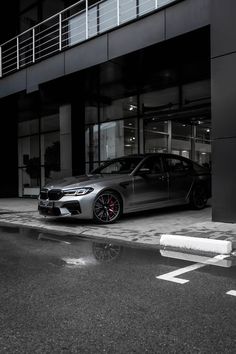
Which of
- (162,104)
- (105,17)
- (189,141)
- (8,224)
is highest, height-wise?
(105,17)

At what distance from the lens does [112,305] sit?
3590 millimetres

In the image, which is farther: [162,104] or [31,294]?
[162,104]

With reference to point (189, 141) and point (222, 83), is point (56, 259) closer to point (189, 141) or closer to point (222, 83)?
point (222, 83)

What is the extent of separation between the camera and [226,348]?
2701 mm

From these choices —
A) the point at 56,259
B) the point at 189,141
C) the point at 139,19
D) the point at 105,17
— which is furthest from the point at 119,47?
the point at 56,259

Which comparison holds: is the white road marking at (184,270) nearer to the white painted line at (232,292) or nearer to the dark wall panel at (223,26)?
the white painted line at (232,292)

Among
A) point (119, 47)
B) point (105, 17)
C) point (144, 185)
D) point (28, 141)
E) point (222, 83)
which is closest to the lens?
point (222, 83)

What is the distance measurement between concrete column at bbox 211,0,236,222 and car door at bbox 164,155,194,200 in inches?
72.5

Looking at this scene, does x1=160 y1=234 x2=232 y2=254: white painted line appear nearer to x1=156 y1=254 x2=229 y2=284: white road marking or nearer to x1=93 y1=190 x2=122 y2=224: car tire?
x1=156 y1=254 x2=229 y2=284: white road marking

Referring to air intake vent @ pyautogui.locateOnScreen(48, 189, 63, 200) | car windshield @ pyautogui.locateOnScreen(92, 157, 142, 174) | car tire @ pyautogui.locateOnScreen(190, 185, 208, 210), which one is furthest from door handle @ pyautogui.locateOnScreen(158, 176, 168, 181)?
air intake vent @ pyautogui.locateOnScreen(48, 189, 63, 200)

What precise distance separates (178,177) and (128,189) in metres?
1.79

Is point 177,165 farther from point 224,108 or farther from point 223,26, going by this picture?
point 223,26

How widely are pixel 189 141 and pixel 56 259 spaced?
10.1 m

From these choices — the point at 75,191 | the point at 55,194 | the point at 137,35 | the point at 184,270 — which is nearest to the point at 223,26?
the point at 137,35
